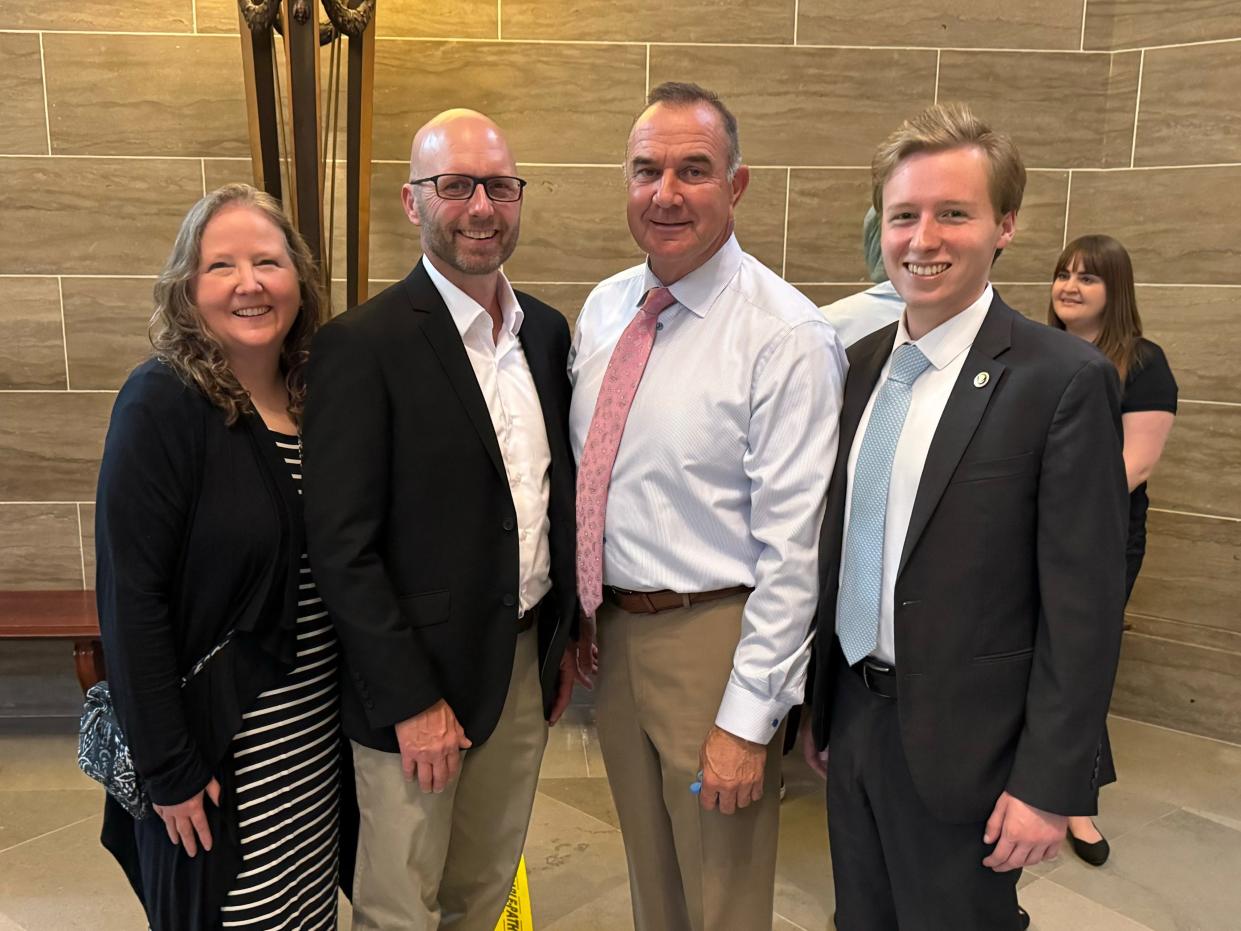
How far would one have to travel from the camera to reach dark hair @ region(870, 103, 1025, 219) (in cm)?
131

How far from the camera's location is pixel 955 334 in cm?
137

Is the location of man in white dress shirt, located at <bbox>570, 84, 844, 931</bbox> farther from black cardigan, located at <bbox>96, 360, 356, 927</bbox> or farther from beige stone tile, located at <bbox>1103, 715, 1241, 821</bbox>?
beige stone tile, located at <bbox>1103, 715, 1241, 821</bbox>

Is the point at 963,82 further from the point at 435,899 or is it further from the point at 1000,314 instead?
the point at 435,899

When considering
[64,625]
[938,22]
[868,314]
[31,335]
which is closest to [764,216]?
[938,22]

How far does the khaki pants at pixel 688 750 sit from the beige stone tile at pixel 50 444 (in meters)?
2.18

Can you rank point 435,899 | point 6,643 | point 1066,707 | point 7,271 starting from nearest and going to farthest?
point 1066,707, point 435,899, point 7,271, point 6,643

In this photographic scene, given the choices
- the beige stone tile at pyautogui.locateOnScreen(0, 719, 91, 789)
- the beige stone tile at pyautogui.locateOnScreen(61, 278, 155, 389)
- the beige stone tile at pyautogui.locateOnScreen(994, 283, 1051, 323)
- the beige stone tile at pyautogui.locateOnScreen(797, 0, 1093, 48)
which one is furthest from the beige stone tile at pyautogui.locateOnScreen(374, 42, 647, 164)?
the beige stone tile at pyautogui.locateOnScreen(0, 719, 91, 789)

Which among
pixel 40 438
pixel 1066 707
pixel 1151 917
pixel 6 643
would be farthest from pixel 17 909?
pixel 1151 917

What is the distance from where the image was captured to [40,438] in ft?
10.2

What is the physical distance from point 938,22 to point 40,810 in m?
3.57

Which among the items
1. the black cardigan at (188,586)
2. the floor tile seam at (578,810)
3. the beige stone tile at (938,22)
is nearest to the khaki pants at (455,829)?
the black cardigan at (188,586)

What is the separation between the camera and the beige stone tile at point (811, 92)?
3.06m

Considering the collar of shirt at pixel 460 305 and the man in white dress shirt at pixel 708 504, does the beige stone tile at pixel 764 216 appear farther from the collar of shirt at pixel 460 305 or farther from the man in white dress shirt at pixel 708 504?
the collar of shirt at pixel 460 305

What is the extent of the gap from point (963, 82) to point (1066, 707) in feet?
8.16
